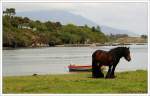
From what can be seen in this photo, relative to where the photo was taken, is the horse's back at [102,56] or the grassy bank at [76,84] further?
the horse's back at [102,56]

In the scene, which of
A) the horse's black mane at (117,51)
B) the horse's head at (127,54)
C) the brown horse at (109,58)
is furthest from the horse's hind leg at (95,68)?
the horse's head at (127,54)

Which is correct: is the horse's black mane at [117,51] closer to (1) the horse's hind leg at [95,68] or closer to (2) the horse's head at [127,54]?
(2) the horse's head at [127,54]

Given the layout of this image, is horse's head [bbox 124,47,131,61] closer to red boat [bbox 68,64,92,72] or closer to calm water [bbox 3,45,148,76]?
calm water [bbox 3,45,148,76]

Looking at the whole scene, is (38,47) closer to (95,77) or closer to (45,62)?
(45,62)

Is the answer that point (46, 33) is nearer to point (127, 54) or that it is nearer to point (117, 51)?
point (117, 51)

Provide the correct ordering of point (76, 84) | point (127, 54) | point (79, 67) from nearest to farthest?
point (76, 84), point (127, 54), point (79, 67)

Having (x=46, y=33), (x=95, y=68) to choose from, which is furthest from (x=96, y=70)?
(x=46, y=33)

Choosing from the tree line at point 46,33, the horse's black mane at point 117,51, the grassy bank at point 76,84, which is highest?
the tree line at point 46,33
